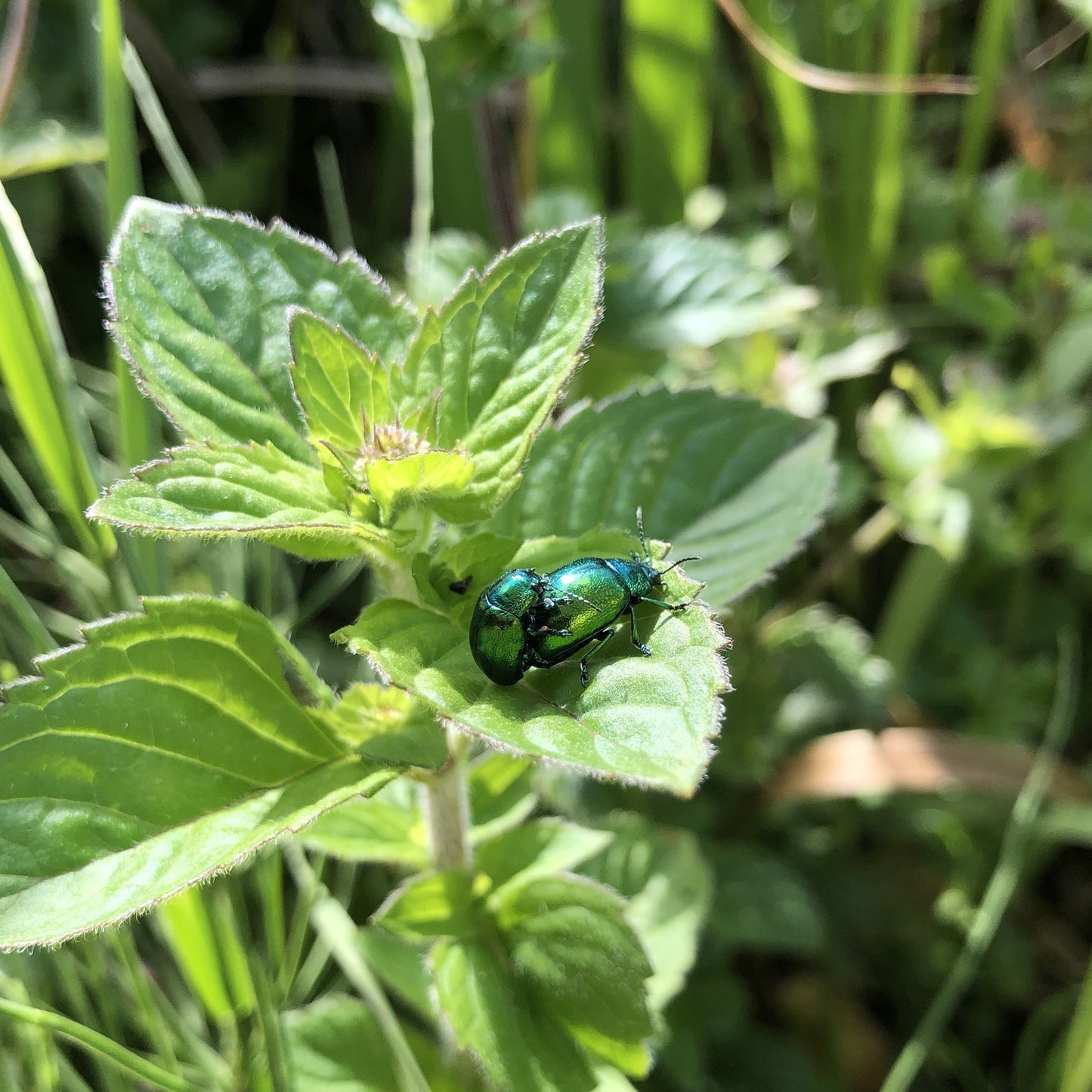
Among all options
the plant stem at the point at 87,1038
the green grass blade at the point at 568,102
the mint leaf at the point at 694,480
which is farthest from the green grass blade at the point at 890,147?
the plant stem at the point at 87,1038

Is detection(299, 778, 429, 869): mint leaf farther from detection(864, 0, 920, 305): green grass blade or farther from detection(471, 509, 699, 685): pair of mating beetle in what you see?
detection(864, 0, 920, 305): green grass blade

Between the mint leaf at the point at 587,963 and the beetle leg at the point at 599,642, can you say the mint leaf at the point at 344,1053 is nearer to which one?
the mint leaf at the point at 587,963

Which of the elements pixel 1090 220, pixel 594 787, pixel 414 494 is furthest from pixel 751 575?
pixel 1090 220

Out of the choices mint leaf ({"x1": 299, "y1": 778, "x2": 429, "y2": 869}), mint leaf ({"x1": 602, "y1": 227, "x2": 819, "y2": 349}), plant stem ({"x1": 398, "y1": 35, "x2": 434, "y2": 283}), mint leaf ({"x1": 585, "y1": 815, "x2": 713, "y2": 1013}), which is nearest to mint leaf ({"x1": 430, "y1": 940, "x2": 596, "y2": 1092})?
mint leaf ({"x1": 299, "y1": 778, "x2": 429, "y2": 869})

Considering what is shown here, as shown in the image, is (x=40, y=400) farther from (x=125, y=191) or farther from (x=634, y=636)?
Answer: (x=634, y=636)

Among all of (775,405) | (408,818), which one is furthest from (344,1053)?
(775,405)

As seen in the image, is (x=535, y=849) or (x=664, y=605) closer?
(x=664, y=605)

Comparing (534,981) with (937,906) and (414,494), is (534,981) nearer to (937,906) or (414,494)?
(414,494)
